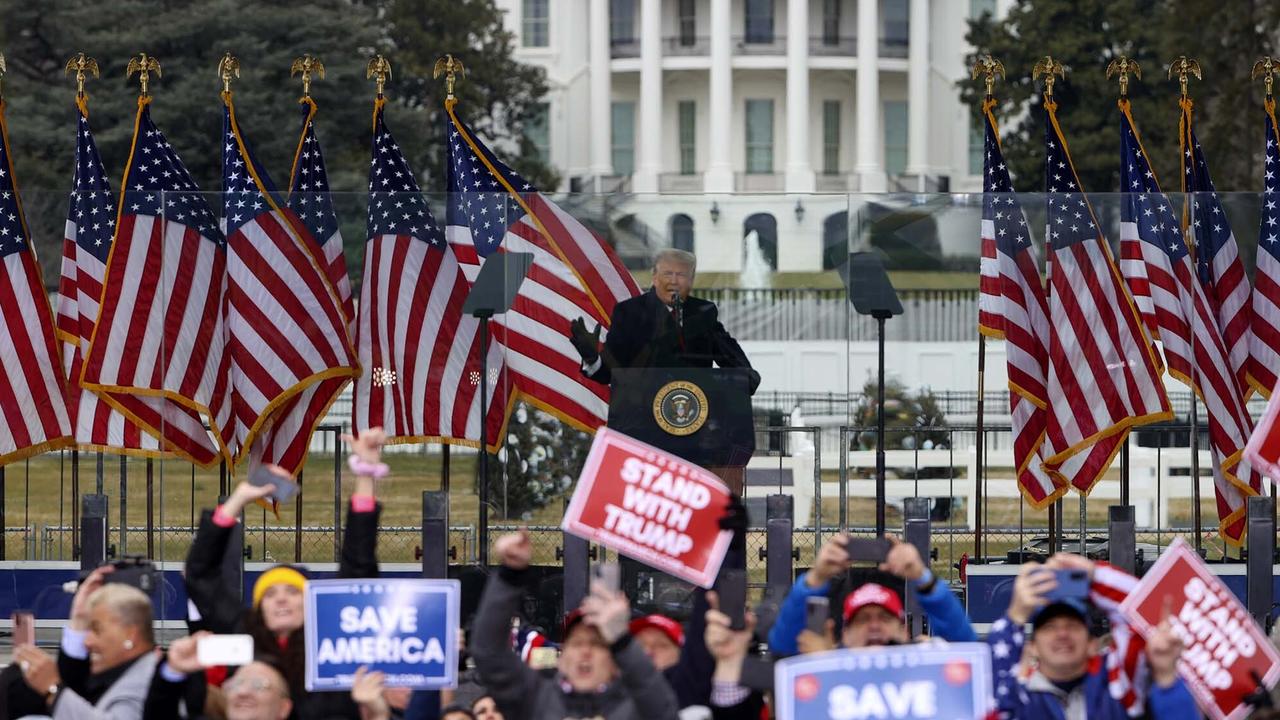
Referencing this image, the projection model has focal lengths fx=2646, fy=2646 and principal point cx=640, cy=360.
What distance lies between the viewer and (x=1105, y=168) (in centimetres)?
4944

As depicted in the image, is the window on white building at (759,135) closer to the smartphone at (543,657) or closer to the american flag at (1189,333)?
the american flag at (1189,333)

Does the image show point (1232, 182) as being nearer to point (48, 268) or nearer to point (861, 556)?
point (48, 268)

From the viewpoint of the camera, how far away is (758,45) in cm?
8094

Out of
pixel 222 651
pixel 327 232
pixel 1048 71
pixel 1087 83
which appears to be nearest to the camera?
pixel 222 651

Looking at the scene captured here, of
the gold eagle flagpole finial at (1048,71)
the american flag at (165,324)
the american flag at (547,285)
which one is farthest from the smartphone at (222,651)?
the gold eagle flagpole finial at (1048,71)

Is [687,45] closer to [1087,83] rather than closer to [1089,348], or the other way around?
[1087,83]

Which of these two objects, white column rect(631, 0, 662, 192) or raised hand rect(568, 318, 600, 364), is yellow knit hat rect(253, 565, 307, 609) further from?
white column rect(631, 0, 662, 192)

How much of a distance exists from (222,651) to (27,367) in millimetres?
7686

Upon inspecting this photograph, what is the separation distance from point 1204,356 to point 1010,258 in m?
1.22

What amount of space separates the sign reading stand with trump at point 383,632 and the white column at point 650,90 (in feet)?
226

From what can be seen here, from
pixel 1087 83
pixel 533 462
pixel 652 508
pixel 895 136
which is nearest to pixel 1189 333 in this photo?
pixel 533 462

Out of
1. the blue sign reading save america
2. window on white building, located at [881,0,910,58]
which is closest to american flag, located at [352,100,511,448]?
the blue sign reading save america

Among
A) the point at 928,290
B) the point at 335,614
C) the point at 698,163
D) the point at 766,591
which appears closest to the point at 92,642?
the point at 335,614

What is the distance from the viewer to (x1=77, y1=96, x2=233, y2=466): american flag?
15297 mm
